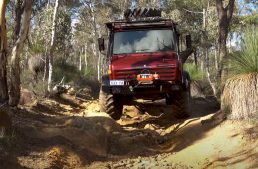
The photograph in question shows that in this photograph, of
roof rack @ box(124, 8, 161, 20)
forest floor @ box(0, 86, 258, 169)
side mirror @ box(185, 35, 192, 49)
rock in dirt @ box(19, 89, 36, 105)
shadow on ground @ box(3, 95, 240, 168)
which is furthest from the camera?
rock in dirt @ box(19, 89, 36, 105)

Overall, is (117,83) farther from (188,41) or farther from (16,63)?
(16,63)

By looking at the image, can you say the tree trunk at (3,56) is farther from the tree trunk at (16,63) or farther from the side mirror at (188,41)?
the side mirror at (188,41)

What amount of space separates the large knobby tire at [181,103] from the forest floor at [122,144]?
1.17ft

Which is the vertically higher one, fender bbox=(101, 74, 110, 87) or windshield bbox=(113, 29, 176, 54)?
windshield bbox=(113, 29, 176, 54)

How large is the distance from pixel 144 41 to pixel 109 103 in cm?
187

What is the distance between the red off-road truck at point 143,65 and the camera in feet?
34.4

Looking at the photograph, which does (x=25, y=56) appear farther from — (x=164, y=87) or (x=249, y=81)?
(x=249, y=81)

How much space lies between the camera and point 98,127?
9484 millimetres

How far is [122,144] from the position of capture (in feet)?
30.0

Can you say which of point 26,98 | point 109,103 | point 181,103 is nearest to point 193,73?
point 181,103

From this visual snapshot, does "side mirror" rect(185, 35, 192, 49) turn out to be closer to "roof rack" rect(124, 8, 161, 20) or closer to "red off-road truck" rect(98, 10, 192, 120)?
"red off-road truck" rect(98, 10, 192, 120)

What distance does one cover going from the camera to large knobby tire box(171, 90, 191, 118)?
36.7ft

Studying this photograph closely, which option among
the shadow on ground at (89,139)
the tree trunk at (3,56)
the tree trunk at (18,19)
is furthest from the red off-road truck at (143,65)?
the tree trunk at (3,56)

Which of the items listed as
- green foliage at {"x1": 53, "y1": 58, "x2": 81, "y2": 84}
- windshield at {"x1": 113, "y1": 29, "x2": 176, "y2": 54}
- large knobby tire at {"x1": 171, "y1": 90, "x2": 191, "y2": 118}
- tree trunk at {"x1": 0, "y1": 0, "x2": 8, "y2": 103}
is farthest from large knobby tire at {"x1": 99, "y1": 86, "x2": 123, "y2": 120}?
green foliage at {"x1": 53, "y1": 58, "x2": 81, "y2": 84}
